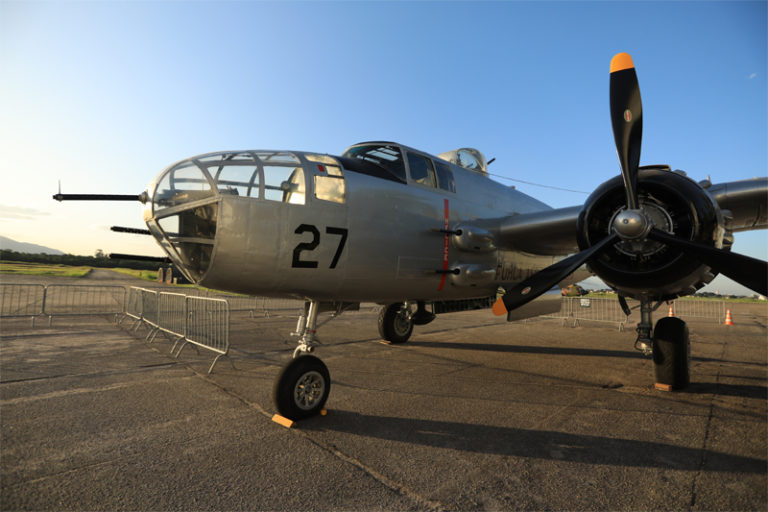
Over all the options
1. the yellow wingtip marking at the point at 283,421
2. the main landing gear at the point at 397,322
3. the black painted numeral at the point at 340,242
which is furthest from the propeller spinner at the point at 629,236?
the main landing gear at the point at 397,322

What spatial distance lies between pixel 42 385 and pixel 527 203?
30.0 feet

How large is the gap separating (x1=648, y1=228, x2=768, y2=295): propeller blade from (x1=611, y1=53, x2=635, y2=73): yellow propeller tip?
97.9 inches

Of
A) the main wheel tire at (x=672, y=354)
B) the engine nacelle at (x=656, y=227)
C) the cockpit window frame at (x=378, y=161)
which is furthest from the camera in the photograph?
the main wheel tire at (x=672, y=354)

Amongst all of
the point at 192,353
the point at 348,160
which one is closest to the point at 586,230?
the point at 348,160

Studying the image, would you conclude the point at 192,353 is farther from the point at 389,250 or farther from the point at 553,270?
the point at 553,270

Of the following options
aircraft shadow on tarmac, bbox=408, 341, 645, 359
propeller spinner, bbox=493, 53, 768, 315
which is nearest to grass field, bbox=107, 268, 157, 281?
aircraft shadow on tarmac, bbox=408, 341, 645, 359

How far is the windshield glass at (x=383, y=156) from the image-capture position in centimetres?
571

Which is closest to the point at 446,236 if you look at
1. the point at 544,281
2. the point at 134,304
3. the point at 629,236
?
the point at 544,281

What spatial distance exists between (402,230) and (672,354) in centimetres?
491

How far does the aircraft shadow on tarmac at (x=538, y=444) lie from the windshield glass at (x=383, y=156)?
3348mm

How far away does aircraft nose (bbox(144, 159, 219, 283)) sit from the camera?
404cm

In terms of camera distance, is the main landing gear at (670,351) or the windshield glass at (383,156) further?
the main landing gear at (670,351)

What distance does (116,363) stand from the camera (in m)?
7.11

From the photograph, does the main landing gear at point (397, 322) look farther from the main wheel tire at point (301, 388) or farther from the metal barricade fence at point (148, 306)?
the metal barricade fence at point (148, 306)
